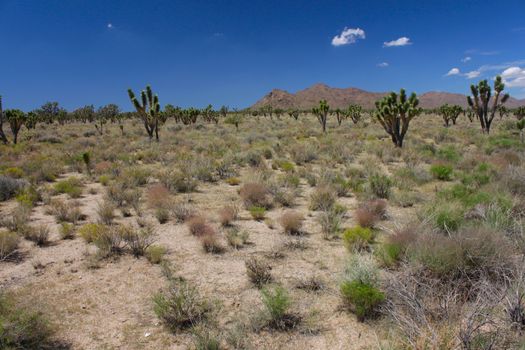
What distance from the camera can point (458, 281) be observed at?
13.3 feet

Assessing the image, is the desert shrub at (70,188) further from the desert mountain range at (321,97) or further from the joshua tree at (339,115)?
the desert mountain range at (321,97)

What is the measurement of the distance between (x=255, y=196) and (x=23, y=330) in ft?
19.3

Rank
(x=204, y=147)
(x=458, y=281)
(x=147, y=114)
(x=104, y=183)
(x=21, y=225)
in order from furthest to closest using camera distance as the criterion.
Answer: (x=147, y=114)
(x=204, y=147)
(x=104, y=183)
(x=21, y=225)
(x=458, y=281)

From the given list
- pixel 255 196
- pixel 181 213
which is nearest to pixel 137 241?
pixel 181 213

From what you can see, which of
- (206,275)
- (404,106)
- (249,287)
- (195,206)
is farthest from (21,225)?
(404,106)

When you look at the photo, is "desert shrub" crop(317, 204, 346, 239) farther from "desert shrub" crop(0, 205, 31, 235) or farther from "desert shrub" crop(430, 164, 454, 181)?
"desert shrub" crop(0, 205, 31, 235)

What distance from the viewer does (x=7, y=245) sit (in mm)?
5949

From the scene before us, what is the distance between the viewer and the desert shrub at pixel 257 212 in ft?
25.6

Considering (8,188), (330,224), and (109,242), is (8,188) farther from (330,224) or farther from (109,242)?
(330,224)

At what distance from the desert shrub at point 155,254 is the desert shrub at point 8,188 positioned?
6.30 metres

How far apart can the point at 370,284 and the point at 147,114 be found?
834 inches

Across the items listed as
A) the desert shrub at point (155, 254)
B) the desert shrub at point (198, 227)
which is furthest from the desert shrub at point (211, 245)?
the desert shrub at point (155, 254)

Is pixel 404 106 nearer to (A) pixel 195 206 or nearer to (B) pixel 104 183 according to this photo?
(A) pixel 195 206

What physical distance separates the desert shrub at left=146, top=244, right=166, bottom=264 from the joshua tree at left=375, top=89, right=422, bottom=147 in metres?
14.2
